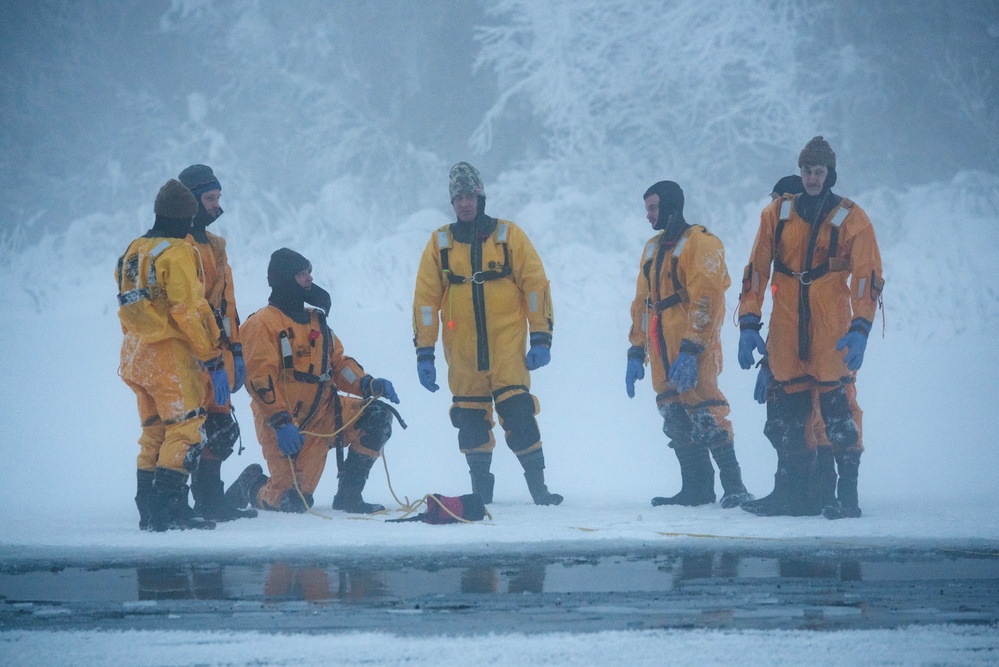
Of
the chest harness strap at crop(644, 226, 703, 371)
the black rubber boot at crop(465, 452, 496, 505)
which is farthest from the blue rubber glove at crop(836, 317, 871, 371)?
the black rubber boot at crop(465, 452, 496, 505)

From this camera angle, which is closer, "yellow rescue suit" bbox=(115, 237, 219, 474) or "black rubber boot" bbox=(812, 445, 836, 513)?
"yellow rescue suit" bbox=(115, 237, 219, 474)

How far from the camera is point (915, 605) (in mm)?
2756

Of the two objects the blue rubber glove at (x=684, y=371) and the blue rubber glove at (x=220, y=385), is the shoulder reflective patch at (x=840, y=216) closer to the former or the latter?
the blue rubber glove at (x=684, y=371)

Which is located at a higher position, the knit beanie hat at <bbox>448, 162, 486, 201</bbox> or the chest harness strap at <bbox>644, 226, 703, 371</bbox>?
the knit beanie hat at <bbox>448, 162, 486, 201</bbox>

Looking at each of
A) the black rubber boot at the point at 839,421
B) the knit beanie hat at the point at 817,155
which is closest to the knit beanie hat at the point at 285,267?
the knit beanie hat at the point at 817,155

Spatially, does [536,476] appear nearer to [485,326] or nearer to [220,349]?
[485,326]

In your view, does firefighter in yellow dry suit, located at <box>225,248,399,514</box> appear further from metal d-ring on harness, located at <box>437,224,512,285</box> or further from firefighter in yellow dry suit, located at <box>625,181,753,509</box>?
firefighter in yellow dry suit, located at <box>625,181,753,509</box>

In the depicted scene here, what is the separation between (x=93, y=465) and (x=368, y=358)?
3369 millimetres

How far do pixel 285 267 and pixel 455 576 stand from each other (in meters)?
2.34

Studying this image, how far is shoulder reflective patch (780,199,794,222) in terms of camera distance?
4.82 metres

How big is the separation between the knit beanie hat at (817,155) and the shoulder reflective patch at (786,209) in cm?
18


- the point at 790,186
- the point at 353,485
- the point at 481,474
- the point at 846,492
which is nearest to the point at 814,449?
the point at 846,492

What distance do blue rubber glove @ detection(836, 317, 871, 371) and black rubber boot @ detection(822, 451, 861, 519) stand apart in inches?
16.6

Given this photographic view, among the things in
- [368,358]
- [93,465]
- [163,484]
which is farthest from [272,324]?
[368,358]
